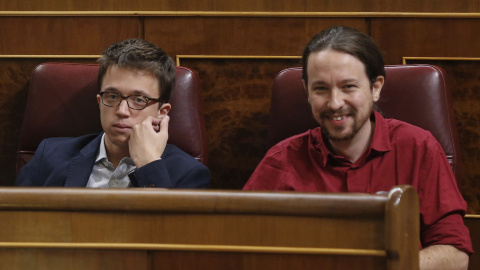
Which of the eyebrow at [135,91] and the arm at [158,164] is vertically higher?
the eyebrow at [135,91]

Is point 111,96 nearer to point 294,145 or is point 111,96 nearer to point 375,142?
point 294,145

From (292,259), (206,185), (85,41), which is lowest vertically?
(206,185)

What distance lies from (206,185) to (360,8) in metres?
0.60

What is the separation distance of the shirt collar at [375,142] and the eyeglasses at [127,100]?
340 mm

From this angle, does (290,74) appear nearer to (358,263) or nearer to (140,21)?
(140,21)

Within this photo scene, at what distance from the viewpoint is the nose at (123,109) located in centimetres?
126

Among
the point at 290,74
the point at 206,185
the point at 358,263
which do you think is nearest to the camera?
the point at 358,263

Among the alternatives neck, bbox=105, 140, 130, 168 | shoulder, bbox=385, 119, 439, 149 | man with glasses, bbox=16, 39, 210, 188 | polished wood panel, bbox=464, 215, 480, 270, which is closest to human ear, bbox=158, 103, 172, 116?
man with glasses, bbox=16, 39, 210, 188

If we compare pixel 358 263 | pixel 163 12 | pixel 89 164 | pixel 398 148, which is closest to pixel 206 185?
pixel 89 164

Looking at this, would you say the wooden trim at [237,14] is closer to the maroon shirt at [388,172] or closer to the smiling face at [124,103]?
the smiling face at [124,103]

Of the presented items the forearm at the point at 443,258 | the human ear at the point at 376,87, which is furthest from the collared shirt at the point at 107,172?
the forearm at the point at 443,258

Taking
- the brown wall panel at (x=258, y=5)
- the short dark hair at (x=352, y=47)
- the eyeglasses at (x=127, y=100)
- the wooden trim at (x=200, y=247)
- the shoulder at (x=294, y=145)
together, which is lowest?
the shoulder at (x=294, y=145)

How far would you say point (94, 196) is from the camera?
A: 684mm

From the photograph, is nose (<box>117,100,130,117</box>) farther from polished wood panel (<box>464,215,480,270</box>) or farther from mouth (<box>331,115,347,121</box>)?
polished wood panel (<box>464,215,480,270</box>)
